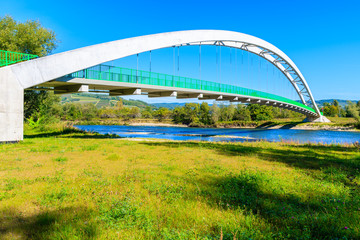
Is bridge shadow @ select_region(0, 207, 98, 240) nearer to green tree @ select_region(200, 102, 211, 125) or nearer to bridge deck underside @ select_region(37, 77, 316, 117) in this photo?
bridge deck underside @ select_region(37, 77, 316, 117)

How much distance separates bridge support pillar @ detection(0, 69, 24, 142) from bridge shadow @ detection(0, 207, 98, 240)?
33.5 feet

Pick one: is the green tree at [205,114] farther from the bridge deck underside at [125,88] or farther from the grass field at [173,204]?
the grass field at [173,204]

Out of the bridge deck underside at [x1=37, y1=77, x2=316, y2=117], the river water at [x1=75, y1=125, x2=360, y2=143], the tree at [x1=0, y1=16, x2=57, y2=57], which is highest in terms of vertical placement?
the tree at [x1=0, y1=16, x2=57, y2=57]

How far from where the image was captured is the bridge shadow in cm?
247

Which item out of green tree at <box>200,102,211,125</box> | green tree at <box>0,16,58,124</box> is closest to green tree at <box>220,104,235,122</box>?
green tree at <box>200,102,211,125</box>

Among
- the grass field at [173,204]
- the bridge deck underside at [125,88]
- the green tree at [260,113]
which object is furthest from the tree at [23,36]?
the green tree at [260,113]

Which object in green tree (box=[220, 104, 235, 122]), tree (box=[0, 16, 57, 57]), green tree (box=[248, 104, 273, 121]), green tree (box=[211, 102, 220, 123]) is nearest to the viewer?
tree (box=[0, 16, 57, 57])

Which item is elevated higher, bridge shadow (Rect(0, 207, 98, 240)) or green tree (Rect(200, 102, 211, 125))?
green tree (Rect(200, 102, 211, 125))

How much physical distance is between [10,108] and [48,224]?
11.2 m

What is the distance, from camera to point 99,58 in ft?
49.0

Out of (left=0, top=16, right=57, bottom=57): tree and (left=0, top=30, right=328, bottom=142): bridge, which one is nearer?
(left=0, top=30, right=328, bottom=142): bridge

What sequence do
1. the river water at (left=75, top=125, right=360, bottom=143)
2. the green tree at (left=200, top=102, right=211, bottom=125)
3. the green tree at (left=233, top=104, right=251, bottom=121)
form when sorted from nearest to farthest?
the river water at (left=75, top=125, right=360, bottom=143) → the green tree at (left=200, top=102, right=211, bottom=125) → the green tree at (left=233, top=104, right=251, bottom=121)

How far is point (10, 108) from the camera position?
11141 mm

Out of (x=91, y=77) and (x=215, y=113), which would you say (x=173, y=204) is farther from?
(x=215, y=113)
